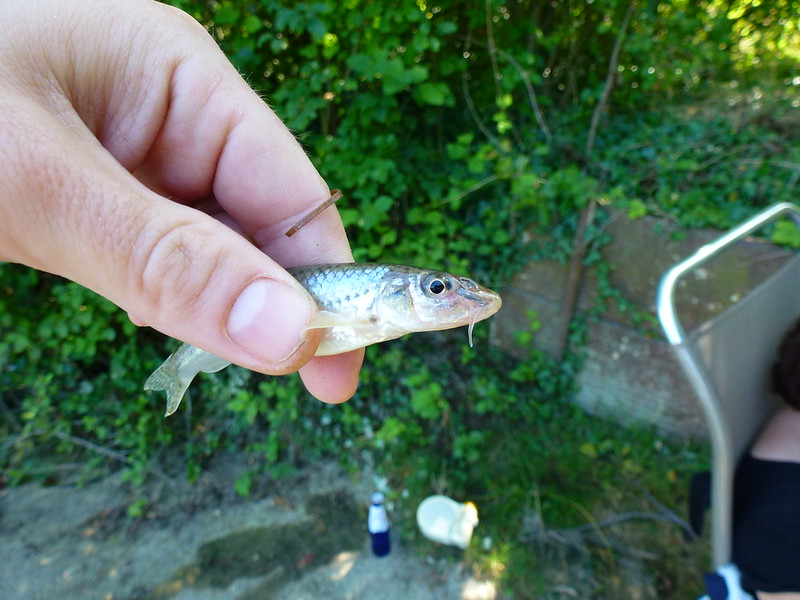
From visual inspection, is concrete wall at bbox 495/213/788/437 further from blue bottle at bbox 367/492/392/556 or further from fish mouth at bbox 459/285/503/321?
fish mouth at bbox 459/285/503/321

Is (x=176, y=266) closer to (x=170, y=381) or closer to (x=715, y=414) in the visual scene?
(x=170, y=381)

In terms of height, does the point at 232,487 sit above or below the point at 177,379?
below

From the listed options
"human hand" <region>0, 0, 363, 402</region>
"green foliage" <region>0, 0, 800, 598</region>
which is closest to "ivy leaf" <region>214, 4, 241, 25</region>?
"green foliage" <region>0, 0, 800, 598</region>

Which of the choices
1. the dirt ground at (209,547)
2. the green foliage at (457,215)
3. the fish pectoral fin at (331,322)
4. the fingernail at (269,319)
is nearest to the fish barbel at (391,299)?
the fish pectoral fin at (331,322)

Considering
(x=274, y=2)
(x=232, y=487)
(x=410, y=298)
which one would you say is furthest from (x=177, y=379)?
(x=274, y=2)

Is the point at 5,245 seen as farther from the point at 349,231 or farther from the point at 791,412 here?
the point at 791,412

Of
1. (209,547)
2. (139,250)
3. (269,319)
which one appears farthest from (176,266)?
(209,547)
